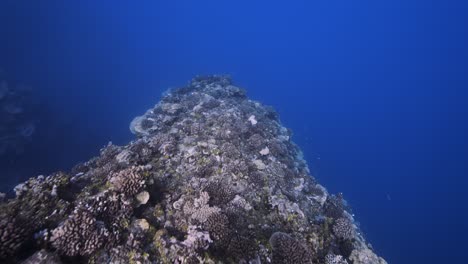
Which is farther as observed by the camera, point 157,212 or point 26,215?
point 157,212

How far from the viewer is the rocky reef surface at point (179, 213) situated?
13.8 ft

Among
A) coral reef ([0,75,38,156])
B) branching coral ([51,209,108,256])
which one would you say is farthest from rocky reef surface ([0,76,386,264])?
coral reef ([0,75,38,156])

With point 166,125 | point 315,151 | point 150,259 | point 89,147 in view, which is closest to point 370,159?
point 315,151

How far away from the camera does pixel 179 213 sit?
5852 millimetres

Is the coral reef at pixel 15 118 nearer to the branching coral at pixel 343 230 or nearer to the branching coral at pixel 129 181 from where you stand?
the branching coral at pixel 129 181

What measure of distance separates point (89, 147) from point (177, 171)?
37.4 metres

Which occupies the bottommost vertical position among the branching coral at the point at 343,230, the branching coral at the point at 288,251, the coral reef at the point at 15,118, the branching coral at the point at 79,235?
the branching coral at the point at 79,235

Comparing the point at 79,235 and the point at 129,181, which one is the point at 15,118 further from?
the point at 79,235

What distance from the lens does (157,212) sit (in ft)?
18.9

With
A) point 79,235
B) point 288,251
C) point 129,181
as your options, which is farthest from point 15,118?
point 288,251

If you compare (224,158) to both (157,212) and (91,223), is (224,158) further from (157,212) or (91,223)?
(91,223)

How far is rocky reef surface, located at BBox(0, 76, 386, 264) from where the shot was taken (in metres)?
4.21

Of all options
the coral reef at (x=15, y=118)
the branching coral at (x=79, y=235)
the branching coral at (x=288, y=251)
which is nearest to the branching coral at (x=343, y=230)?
the branching coral at (x=288, y=251)

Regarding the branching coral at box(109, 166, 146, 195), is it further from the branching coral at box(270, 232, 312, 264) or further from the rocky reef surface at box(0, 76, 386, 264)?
the branching coral at box(270, 232, 312, 264)
